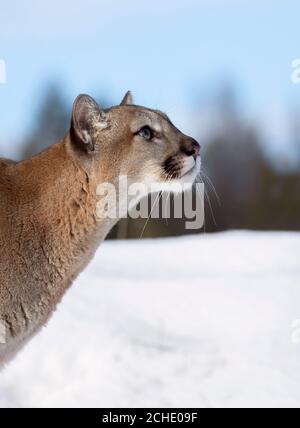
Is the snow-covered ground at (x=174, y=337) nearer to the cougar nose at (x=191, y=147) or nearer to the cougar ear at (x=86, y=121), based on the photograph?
the cougar nose at (x=191, y=147)

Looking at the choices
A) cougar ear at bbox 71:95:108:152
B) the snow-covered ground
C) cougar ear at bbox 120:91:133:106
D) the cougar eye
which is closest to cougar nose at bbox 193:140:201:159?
the cougar eye

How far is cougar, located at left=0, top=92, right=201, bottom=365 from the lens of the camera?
17.8 feet

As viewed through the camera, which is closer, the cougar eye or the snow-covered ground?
the cougar eye

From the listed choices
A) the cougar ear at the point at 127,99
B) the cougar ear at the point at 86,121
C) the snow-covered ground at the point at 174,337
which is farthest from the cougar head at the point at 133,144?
the snow-covered ground at the point at 174,337

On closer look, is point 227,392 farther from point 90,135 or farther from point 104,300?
point 90,135

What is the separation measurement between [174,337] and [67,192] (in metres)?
3.87

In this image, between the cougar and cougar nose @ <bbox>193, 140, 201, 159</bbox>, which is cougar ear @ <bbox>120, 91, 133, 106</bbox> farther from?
cougar nose @ <bbox>193, 140, 201, 159</bbox>

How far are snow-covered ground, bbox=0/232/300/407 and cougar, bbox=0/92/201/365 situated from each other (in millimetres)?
2654

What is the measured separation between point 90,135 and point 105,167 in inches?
11.1

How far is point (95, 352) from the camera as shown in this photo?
8492 millimetres

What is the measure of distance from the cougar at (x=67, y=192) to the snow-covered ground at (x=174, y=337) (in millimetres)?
2654

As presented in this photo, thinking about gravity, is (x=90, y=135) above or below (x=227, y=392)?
above

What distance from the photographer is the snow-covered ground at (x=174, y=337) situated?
7.92 metres
